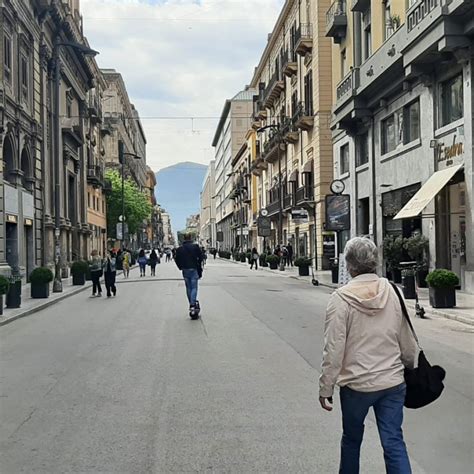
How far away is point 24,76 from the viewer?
3083 cm

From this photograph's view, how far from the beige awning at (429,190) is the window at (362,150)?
9.00 metres

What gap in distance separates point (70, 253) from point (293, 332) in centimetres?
3185

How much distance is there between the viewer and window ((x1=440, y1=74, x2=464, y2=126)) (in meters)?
20.9

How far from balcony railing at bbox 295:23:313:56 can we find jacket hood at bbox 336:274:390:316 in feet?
136

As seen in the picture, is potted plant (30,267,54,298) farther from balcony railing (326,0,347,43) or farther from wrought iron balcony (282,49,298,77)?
wrought iron balcony (282,49,298,77)

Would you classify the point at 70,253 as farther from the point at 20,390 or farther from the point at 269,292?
the point at 20,390

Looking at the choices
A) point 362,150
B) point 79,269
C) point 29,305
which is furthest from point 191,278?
point 362,150

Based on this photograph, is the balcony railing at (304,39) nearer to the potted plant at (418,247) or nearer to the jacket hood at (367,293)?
the potted plant at (418,247)

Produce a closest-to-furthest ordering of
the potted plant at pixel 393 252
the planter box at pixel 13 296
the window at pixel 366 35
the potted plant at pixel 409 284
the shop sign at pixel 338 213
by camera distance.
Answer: the potted plant at pixel 409 284 < the planter box at pixel 13 296 < the potted plant at pixel 393 252 < the shop sign at pixel 338 213 < the window at pixel 366 35

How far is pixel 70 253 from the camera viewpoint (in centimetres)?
4231

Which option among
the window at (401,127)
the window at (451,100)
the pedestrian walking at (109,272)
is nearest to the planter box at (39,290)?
the pedestrian walking at (109,272)

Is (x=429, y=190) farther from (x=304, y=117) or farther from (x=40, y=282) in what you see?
(x=304, y=117)

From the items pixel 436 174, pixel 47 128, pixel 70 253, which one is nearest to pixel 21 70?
pixel 47 128

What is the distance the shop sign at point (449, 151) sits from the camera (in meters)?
20.6
